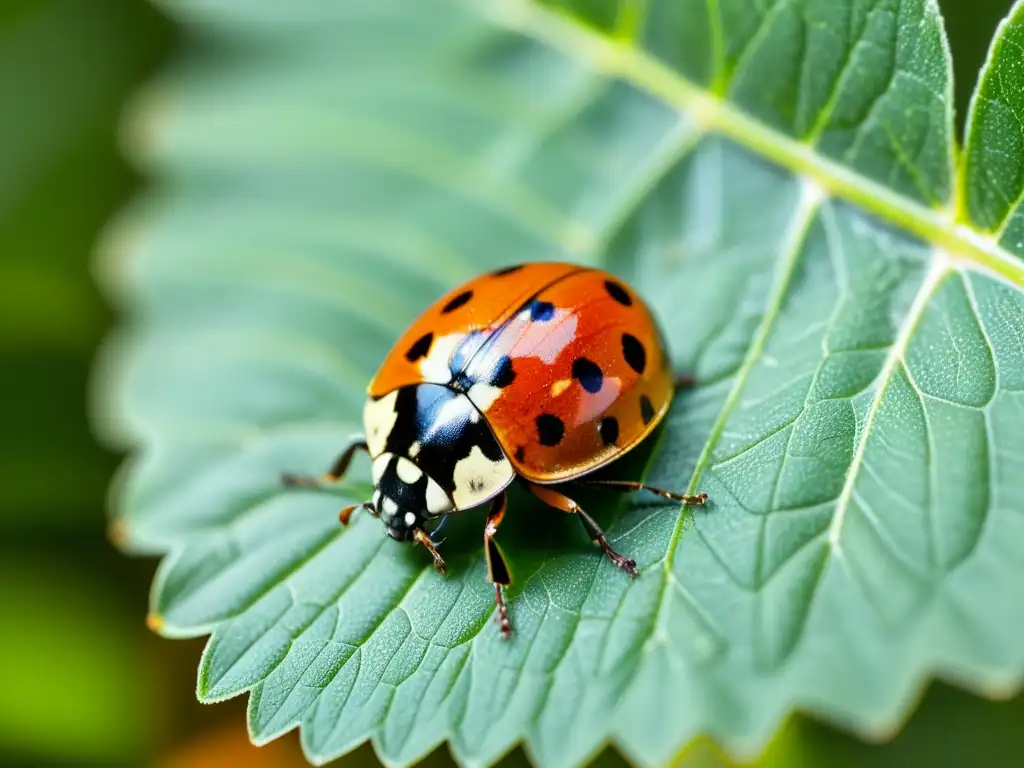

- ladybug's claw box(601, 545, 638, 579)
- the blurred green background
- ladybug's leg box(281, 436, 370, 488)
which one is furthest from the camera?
the blurred green background

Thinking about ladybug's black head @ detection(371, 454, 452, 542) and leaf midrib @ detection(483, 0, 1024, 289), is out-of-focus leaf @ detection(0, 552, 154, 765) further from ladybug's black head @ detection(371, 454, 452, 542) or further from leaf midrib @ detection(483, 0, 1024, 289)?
leaf midrib @ detection(483, 0, 1024, 289)

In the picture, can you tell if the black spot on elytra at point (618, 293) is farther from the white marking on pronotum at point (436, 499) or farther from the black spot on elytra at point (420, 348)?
the white marking on pronotum at point (436, 499)

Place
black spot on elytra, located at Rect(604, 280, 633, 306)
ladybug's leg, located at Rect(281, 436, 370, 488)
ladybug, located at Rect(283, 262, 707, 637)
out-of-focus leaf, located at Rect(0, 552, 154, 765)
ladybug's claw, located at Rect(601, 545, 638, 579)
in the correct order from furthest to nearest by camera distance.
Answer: out-of-focus leaf, located at Rect(0, 552, 154, 765) → ladybug's leg, located at Rect(281, 436, 370, 488) → black spot on elytra, located at Rect(604, 280, 633, 306) → ladybug, located at Rect(283, 262, 707, 637) → ladybug's claw, located at Rect(601, 545, 638, 579)

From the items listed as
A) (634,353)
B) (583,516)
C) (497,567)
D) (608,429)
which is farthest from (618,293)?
(497,567)

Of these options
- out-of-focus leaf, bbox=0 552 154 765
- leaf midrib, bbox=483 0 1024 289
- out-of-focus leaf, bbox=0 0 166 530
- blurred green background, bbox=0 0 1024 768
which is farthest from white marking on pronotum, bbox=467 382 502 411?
out-of-focus leaf, bbox=0 0 166 530

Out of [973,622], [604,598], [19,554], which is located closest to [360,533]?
[604,598]

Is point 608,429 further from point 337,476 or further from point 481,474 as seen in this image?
point 337,476
